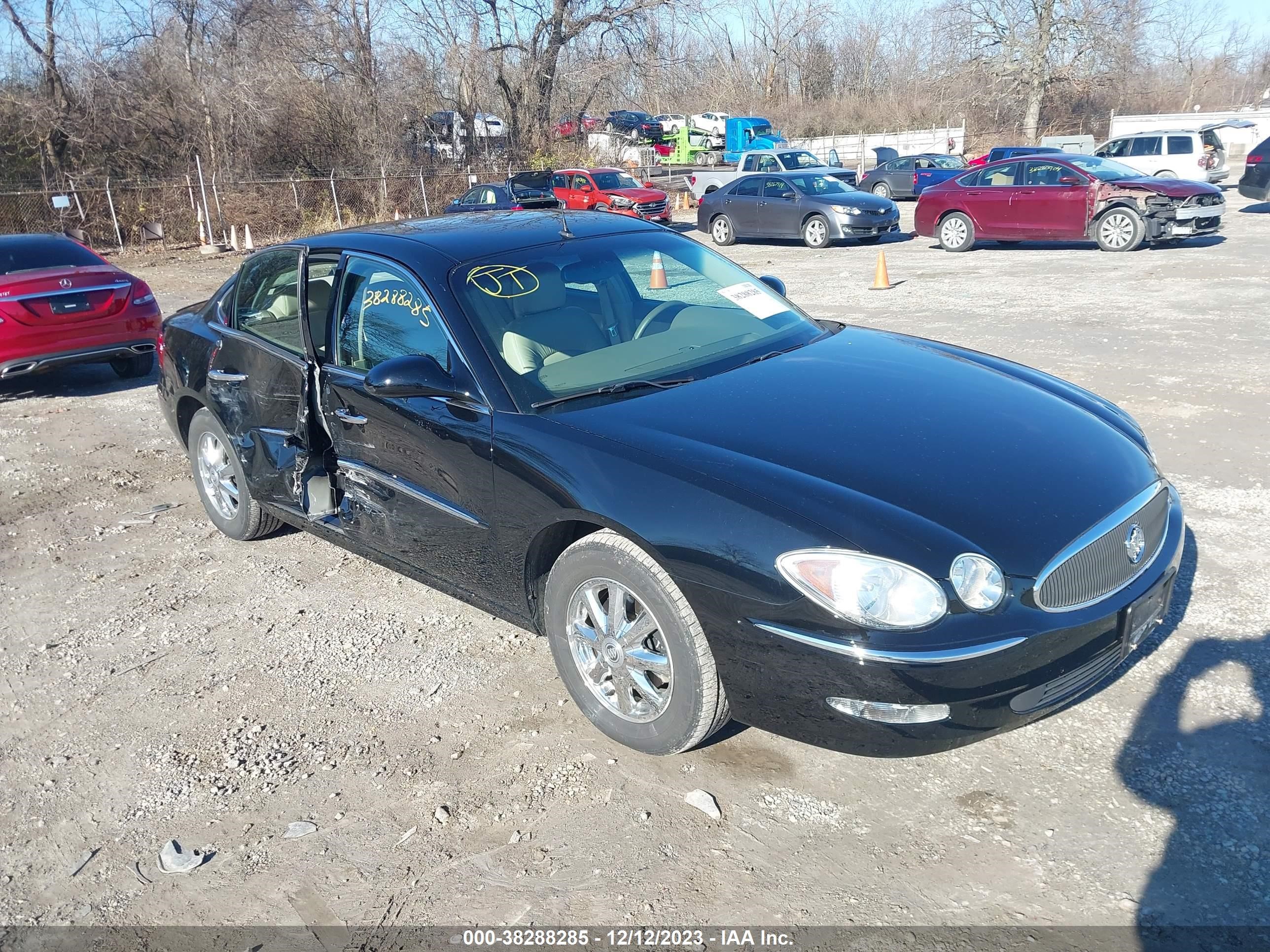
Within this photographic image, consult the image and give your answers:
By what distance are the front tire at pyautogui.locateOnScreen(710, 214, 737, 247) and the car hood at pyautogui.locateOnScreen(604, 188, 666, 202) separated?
1856 millimetres

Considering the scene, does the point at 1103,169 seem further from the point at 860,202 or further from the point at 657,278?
the point at 657,278

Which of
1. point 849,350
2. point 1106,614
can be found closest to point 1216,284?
point 849,350

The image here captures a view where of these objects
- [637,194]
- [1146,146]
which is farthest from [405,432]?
[1146,146]

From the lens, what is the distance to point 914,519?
9.49ft

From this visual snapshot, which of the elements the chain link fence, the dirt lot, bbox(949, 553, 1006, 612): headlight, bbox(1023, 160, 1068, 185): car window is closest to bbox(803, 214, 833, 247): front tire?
bbox(1023, 160, 1068, 185): car window

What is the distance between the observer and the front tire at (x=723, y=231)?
845 inches

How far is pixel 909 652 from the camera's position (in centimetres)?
273

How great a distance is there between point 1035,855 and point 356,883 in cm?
198

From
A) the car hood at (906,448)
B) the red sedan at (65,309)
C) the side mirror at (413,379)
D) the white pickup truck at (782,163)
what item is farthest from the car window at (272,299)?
the white pickup truck at (782,163)

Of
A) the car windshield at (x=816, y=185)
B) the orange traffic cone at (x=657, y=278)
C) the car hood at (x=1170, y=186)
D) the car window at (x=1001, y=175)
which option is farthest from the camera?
the car windshield at (x=816, y=185)

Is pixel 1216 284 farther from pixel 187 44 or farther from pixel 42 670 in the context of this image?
pixel 187 44

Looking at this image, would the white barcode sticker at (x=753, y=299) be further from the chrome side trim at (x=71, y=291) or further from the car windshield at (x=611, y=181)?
the car windshield at (x=611, y=181)

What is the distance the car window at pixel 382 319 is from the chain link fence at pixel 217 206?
2264cm

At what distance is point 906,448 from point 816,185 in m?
18.6
